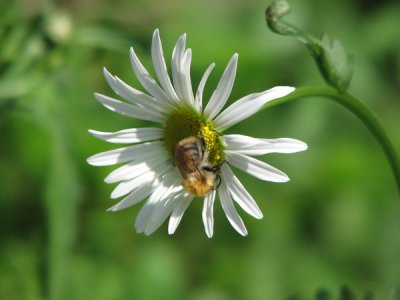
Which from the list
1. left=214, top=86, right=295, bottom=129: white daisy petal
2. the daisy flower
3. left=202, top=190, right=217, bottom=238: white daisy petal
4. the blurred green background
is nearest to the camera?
left=214, top=86, right=295, bottom=129: white daisy petal

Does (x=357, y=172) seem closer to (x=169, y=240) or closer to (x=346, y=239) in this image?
(x=346, y=239)

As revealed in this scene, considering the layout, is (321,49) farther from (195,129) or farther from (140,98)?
(140,98)

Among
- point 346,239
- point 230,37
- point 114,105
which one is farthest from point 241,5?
point 114,105

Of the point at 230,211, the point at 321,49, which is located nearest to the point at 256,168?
the point at 230,211

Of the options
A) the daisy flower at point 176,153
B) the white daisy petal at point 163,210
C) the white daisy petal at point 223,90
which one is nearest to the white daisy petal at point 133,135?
the daisy flower at point 176,153

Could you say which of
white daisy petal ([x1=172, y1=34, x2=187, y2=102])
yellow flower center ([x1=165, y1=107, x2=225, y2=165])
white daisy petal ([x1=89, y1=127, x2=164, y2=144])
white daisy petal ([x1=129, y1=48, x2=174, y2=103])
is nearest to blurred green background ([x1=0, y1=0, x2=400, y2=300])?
white daisy petal ([x1=89, y1=127, x2=164, y2=144])

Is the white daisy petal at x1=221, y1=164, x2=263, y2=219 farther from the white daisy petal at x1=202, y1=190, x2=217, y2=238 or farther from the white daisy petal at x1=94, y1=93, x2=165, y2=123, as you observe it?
the white daisy petal at x1=94, y1=93, x2=165, y2=123
